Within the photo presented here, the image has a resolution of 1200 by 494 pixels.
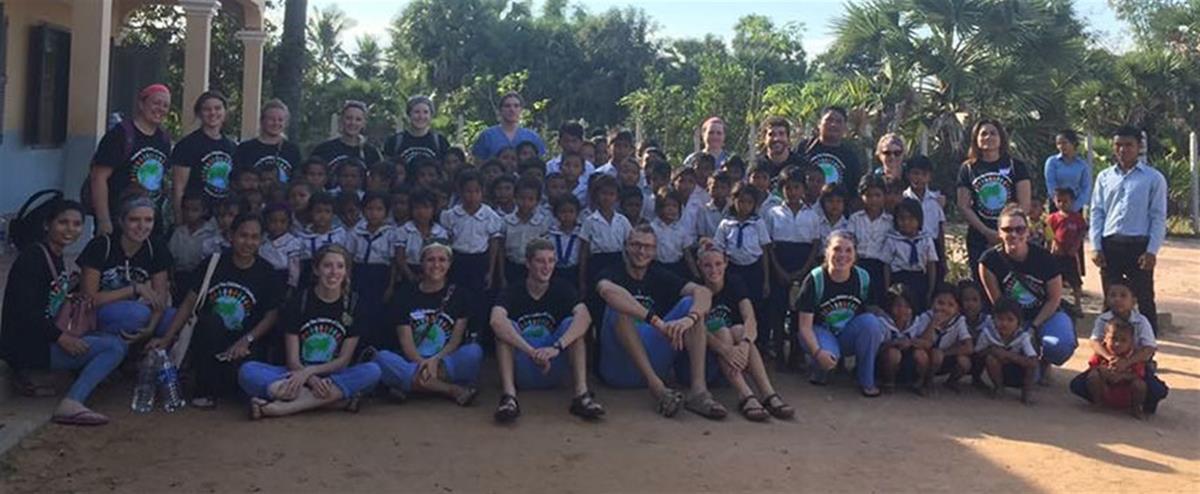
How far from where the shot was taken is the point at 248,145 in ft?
20.5

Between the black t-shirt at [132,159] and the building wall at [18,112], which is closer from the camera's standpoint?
the black t-shirt at [132,159]

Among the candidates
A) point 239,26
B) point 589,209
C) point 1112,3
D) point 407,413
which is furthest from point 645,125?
point 1112,3

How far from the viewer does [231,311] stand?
16.9ft

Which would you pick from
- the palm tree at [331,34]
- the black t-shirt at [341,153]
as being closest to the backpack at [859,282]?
the black t-shirt at [341,153]

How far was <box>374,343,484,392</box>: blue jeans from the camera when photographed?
5.14 metres

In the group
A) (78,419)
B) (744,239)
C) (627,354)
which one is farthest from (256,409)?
(744,239)

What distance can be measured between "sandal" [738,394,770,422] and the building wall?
7062 millimetres

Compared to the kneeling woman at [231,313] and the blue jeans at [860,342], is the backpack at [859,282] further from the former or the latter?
the kneeling woman at [231,313]

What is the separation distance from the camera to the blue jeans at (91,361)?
4750 mm

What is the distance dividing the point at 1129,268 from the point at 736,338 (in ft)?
9.87

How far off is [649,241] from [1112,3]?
3008 cm

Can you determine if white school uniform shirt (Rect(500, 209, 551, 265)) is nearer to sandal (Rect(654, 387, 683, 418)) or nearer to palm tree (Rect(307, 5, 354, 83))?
sandal (Rect(654, 387, 683, 418))

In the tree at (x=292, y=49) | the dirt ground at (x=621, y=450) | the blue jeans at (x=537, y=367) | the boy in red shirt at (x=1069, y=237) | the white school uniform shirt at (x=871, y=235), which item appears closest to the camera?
the dirt ground at (x=621, y=450)

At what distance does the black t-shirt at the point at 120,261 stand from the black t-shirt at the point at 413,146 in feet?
6.55
